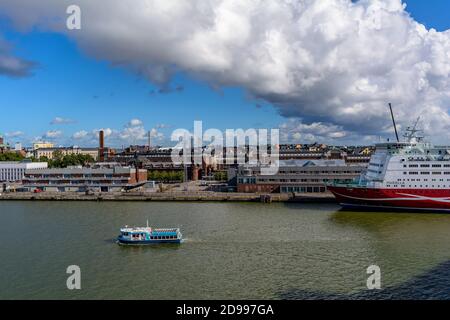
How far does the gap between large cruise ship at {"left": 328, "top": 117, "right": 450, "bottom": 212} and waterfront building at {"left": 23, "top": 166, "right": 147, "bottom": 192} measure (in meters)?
23.0

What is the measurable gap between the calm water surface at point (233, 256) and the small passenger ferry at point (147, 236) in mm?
495

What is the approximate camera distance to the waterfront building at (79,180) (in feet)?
139

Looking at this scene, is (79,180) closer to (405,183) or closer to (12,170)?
(12,170)

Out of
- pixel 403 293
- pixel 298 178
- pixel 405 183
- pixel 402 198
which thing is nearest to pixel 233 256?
pixel 403 293

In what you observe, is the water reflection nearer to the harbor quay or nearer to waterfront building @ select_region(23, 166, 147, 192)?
the harbor quay

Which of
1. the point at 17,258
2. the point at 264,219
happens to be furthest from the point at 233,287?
the point at 264,219

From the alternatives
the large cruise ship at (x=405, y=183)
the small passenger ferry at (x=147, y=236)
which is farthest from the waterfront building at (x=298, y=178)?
the small passenger ferry at (x=147, y=236)

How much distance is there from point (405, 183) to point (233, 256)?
1704cm

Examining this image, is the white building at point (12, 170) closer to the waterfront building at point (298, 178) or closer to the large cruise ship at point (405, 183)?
the waterfront building at point (298, 178)

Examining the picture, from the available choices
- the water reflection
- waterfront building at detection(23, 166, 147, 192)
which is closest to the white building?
waterfront building at detection(23, 166, 147, 192)

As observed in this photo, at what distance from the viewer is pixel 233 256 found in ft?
54.4
